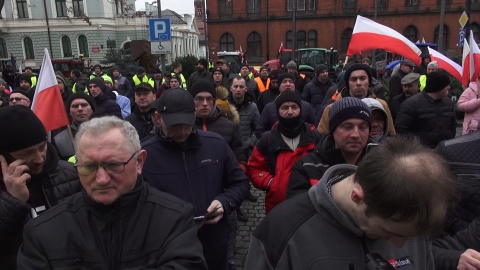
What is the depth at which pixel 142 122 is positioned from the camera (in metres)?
4.77

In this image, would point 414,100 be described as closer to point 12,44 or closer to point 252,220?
point 252,220

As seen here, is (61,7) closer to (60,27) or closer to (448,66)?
(60,27)

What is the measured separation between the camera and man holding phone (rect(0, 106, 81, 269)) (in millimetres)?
2041

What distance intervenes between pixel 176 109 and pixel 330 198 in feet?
5.37

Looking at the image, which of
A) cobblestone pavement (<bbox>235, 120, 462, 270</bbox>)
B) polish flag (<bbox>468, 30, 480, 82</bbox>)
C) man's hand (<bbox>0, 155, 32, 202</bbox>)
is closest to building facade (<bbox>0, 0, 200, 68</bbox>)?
cobblestone pavement (<bbox>235, 120, 462, 270</bbox>)

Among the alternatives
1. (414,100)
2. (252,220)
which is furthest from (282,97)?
(252,220)

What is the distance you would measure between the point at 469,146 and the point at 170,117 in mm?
1818

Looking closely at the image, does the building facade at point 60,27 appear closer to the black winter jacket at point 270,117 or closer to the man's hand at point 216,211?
the black winter jacket at point 270,117

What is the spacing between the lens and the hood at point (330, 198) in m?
1.31

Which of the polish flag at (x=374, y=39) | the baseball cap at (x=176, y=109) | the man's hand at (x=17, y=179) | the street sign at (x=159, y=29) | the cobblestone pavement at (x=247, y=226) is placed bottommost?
the cobblestone pavement at (x=247, y=226)

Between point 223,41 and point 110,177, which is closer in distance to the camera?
point 110,177

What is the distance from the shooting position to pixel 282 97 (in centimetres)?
383

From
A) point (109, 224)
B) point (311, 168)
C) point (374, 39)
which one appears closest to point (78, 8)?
point (374, 39)

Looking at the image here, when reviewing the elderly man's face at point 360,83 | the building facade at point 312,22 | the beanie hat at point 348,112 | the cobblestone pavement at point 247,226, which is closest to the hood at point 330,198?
the beanie hat at point 348,112
